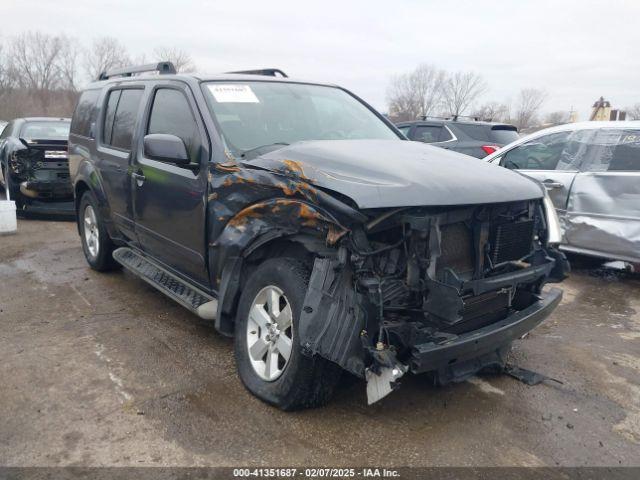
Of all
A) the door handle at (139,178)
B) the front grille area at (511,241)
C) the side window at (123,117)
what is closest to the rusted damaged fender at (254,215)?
the front grille area at (511,241)

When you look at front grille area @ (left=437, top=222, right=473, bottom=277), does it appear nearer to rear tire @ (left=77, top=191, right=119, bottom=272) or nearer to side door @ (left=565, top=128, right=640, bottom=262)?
side door @ (left=565, top=128, right=640, bottom=262)

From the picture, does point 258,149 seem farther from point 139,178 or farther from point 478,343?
point 478,343

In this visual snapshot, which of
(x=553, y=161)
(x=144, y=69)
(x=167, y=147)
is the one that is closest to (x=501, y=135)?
(x=553, y=161)

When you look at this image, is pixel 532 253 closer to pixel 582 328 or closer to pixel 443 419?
pixel 443 419

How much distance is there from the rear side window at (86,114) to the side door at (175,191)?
1.50 meters

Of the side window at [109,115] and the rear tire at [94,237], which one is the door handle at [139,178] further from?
the rear tire at [94,237]

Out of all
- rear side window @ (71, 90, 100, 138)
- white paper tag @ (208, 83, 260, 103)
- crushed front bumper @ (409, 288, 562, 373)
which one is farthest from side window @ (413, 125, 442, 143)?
crushed front bumper @ (409, 288, 562, 373)

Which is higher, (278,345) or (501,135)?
(501,135)

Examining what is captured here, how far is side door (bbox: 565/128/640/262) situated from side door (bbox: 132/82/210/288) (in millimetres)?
4184

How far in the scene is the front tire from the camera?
287 centimetres

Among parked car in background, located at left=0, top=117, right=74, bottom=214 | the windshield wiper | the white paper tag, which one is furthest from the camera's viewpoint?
parked car in background, located at left=0, top=117, right=74, bottom=214

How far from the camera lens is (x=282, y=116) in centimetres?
391

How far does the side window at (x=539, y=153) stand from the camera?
619 centimetres

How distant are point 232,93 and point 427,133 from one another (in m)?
8.21
